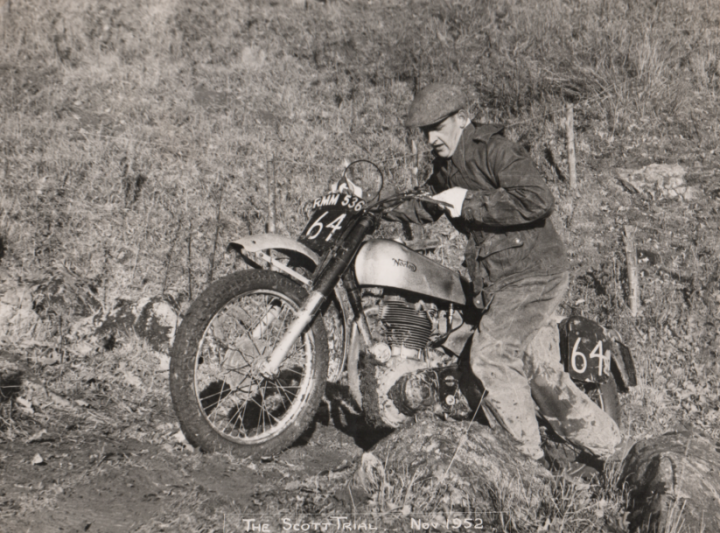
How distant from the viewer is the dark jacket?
3602 mm

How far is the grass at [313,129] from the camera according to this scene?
5672 millimetres

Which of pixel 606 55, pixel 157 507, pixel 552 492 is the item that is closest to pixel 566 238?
pixel 606 55

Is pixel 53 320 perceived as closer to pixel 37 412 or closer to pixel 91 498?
pixel 37 412

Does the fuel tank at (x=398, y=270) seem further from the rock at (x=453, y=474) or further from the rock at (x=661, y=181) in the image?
the rock at (x=661, y=181)

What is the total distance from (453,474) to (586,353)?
1.37 metres

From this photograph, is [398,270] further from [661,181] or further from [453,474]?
[661,181]

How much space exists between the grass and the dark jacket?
4.32 feet

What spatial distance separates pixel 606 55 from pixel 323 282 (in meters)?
6.43

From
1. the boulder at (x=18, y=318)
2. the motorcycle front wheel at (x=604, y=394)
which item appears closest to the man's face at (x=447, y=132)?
the motorcycle front wheel at (x=604, y=394)

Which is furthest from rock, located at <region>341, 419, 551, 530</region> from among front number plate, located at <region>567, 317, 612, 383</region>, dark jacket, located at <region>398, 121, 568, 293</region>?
dark jacket, located at <region>398, 121, 568, 293</region>

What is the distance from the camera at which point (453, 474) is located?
3236 mm

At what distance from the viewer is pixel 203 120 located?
7934 mm

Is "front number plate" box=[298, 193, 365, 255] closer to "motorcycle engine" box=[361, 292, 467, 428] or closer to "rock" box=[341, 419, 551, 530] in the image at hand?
"motorcycle engine" box=[361, 292, 467, 428]

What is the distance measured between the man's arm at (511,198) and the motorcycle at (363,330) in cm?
28
